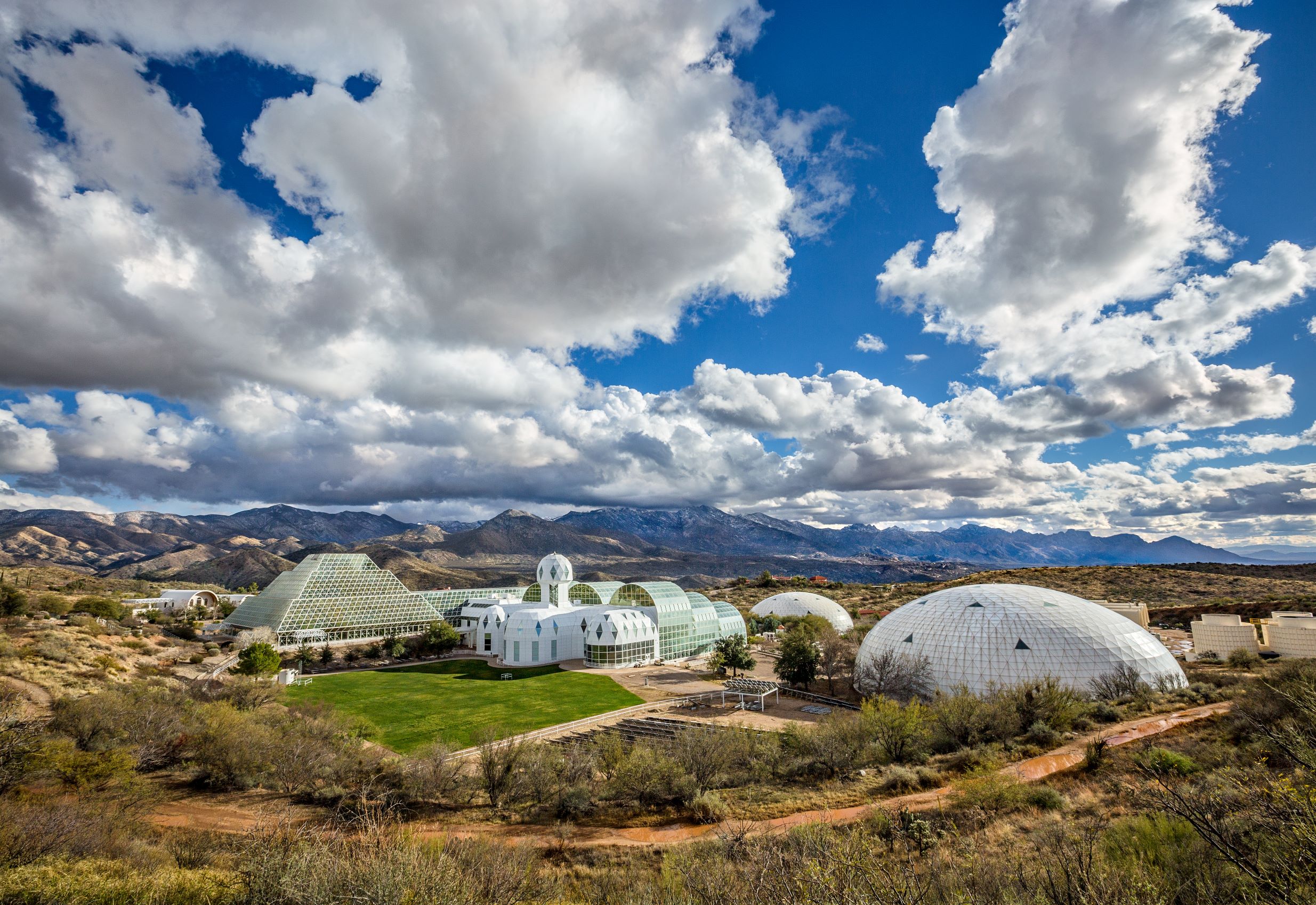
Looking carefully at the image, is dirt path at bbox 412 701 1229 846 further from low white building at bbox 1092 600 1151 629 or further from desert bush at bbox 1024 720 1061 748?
low white building at bbox 1092 600 1151 629

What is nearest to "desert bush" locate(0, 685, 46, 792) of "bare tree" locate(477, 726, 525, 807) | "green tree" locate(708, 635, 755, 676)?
"bare tree" locate(477, 726, 525, 807)

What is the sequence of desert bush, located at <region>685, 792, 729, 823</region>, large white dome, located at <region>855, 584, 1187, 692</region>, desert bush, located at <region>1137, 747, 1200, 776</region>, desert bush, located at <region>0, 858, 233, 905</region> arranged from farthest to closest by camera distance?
large white dome, located at <region>855, 584, 1187, 692</region>
desert bush, located at <region>685, 792, 729, 823</region>
desert bush, located at <region>1137, 747, 1200, 776</region>
desert bush, located at <region>0, 858, 233, 905</region>

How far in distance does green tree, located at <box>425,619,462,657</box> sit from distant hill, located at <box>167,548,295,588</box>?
127 metres

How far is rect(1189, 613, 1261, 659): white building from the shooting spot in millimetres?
43812

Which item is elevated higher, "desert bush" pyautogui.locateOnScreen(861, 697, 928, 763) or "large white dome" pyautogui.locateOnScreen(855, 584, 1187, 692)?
"large white dome" pyautogui.locateOnScreen(855, 584, 1187, 692)

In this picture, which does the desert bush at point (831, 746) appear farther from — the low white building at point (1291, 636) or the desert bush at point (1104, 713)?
the low white building at point (1291, 636)

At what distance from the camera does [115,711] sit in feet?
74.8

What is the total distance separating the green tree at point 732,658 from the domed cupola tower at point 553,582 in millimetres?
23517

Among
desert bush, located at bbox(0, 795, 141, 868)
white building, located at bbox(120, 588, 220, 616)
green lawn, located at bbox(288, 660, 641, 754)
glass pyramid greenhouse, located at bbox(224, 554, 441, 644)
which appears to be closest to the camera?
desert bush, located at bbox(0, 795, 141, 868)

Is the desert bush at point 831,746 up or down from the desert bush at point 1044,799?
down

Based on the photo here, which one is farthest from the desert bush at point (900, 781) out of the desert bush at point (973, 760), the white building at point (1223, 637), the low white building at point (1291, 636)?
the white building at point (1223, 637)

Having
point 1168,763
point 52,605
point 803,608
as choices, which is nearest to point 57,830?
point 1168,763

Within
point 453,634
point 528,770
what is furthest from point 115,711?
point 453,634

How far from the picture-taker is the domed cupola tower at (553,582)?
2625 inches
